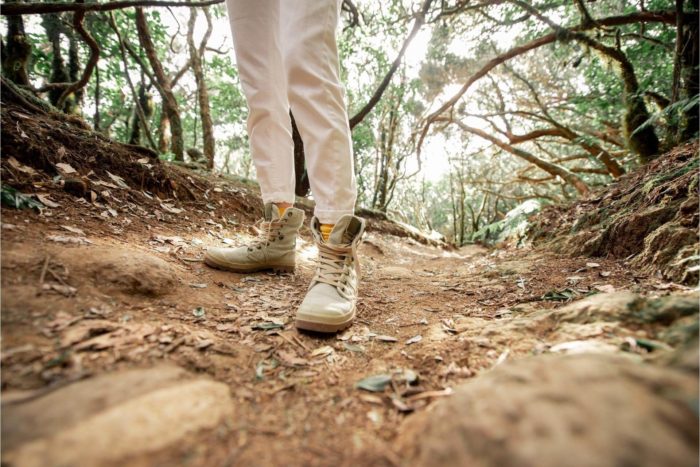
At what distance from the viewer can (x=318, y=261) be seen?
4.97 feet

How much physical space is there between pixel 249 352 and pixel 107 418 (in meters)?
0.49

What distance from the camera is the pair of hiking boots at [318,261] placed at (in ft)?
4.07

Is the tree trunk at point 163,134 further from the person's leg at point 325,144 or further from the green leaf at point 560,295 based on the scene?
the green leaf at point 560,295

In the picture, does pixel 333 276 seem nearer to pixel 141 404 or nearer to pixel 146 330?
pixel 146 330

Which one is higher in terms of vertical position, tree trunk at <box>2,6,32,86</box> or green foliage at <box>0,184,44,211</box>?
tree trunk at <box>2,6,32,86</box>

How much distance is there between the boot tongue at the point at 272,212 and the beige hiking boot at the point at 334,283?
47 cm

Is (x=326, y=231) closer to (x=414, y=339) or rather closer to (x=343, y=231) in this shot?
(x=343, y=231)

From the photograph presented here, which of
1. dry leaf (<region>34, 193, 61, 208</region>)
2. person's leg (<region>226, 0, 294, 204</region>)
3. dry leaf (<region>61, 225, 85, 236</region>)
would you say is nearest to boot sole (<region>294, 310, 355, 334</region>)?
person's leg (<region>226, 0, 294, 204</region>)

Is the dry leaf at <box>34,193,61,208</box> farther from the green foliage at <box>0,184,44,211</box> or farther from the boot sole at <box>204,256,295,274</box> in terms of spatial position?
the boot sole at <box>204,256,295,274</box>

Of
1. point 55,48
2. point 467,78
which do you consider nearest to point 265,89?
point 55,48

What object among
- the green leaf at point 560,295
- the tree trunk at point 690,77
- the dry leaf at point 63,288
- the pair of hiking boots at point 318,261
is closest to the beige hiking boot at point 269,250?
the pair of hiking boots at point 318,261

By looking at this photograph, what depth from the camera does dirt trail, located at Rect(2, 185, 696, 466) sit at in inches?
23.6

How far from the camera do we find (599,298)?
3.43ft

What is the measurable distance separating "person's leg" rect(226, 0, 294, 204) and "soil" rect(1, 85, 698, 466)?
0.65 meters
